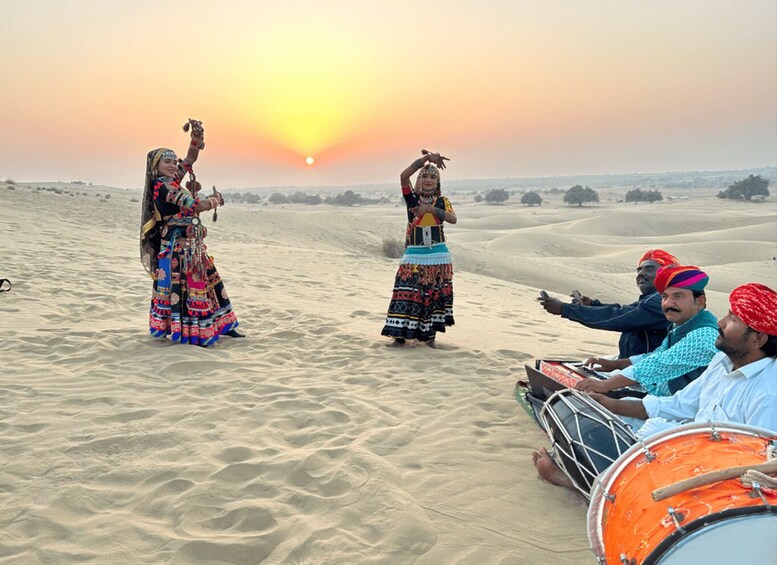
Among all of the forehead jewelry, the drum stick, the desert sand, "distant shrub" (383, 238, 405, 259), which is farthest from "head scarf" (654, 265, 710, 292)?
"distant shrub" (383, 238, 405, 259)

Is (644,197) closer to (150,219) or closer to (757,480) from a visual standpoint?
(150,219)

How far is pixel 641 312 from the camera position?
4.15 metres

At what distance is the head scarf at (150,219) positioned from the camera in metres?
5.96

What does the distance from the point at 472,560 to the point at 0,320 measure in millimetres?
6310

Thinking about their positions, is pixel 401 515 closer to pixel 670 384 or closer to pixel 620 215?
pixel 670 384

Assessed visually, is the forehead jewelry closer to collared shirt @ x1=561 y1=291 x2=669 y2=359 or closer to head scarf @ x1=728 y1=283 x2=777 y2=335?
collared shirt @ x1=561 y1=291 x2=669 y2=359

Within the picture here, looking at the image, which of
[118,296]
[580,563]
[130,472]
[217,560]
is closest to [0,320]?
[118,296]

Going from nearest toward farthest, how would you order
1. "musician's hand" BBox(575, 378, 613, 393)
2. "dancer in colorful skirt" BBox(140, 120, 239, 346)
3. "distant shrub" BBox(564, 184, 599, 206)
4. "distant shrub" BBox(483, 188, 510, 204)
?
"musician's hand" BBox(575, 378, 613, 393) → "dancer in colorful skirt" BBox(140, 120, 239, 346) → "distant shrub" BBox(564, 184, 599, 206) → "distant shrub" BBox(483, 188, 510, 204)

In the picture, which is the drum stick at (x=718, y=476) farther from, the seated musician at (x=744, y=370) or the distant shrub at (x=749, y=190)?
the distant shrub at (x=749, y=190)

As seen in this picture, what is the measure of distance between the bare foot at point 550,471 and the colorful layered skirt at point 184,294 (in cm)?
402

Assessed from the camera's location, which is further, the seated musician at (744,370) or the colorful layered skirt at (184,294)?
the colorful layered skirt at (184,294)

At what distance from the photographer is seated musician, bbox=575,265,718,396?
3496mm

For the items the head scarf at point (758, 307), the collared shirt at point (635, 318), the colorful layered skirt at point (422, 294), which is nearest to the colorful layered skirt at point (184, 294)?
the colorful layered skirt at point (422, 294)

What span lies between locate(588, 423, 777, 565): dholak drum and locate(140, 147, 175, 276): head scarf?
5.15 metres
